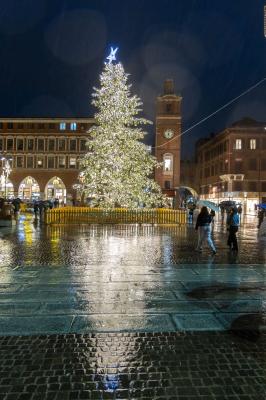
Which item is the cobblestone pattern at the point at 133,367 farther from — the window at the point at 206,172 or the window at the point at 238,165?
the window at the point at 206,172

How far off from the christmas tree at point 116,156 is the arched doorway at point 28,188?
5264 centimetres

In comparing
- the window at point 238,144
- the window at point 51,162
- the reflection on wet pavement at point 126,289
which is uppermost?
the window at point 238,144

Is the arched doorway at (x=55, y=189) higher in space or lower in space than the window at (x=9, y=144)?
lower

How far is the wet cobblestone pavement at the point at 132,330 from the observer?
4.02 metres

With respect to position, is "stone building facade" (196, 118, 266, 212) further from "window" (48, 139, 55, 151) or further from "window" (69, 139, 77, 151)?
"window" (48, 139, 55, 151)

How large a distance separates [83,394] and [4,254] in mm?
9552

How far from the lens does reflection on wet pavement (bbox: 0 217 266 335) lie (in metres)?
5.95

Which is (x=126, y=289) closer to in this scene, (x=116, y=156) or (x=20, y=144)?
(x=116, y=156)

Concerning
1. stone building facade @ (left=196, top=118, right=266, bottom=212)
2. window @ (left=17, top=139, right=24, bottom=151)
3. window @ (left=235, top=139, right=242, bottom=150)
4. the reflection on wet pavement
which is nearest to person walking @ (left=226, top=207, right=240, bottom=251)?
the reflection on wet pavement

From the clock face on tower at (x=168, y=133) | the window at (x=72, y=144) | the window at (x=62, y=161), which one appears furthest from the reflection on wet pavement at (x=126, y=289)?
the window at (x=62, y=161)

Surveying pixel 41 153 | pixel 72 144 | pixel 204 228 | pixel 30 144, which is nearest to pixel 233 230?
pixel 204 228

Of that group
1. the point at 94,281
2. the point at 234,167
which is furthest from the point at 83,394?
the point at 234,167

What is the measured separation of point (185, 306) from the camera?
6793 millimetres

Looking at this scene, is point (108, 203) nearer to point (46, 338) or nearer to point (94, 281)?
point (94, 281)
